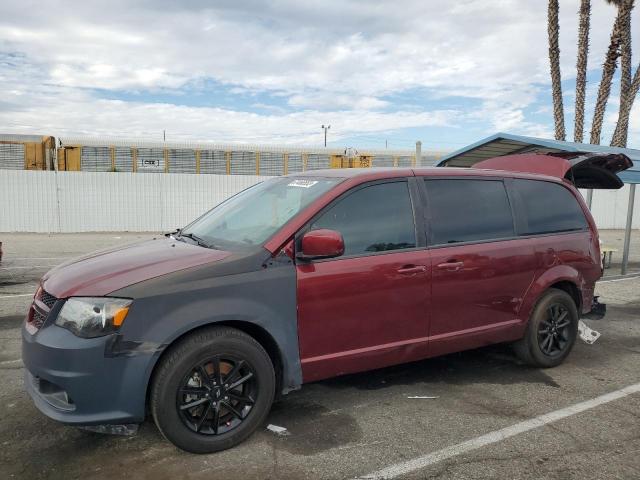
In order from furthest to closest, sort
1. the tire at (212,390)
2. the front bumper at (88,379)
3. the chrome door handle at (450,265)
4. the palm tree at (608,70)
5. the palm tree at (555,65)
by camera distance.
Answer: the palm tree at (555,65) < the palm tree at (608,70) < the chrome door handle at (450,265) < the tire at (212,390) < the front bumper at (88,379)

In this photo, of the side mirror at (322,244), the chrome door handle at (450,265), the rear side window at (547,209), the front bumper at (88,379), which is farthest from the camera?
the rear side window at (547,209)

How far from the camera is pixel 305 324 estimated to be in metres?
3.39

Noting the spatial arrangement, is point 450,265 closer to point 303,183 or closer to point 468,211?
point 468,211

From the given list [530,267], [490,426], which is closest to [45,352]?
[490,426]

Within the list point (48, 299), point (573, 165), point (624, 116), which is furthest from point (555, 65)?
point (48, 299)

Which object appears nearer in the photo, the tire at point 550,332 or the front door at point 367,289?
the front door at point 367,289

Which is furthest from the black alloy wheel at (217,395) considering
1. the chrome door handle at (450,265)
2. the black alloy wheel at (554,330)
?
the black alloy wheel at (554,330)

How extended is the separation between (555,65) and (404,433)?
18409 mm

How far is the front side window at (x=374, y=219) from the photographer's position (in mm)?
3605

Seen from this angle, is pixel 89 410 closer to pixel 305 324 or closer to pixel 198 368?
pixel 198 368

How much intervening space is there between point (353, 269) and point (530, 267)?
179 cm

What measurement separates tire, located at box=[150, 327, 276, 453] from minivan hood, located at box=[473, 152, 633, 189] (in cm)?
326

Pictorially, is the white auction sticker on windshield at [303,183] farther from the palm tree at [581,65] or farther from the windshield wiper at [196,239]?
the palm tree at [581,65]

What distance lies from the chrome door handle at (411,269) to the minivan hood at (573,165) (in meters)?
1.97
